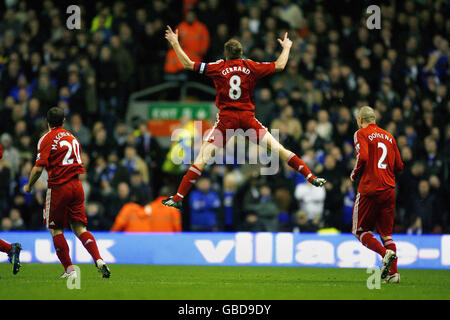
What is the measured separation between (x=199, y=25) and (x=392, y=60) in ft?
14.3

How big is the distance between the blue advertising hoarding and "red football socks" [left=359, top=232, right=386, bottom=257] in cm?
350

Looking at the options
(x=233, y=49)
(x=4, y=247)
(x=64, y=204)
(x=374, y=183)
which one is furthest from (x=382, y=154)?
(x=4, y=247)

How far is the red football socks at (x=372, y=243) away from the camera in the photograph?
11.7 m

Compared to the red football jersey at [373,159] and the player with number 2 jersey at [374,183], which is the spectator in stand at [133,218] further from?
the red football jersey at [373,159]

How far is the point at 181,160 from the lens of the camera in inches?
714

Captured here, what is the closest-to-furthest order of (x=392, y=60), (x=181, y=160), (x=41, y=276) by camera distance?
(x=41, y=276) → (x=181, y=160) → (x=392, y=60)

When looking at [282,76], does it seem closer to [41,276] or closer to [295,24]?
[295,24]

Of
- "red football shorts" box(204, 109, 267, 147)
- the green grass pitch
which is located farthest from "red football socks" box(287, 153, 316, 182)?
the green grass pitch

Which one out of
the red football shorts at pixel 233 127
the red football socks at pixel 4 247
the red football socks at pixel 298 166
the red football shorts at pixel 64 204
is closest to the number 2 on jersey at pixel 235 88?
the red football shorts at pixel 233 127

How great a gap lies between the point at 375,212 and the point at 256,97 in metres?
7.49

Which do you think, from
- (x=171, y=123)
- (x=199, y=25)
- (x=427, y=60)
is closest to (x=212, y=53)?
(x=199, y=25)

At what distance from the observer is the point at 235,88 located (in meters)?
11.8

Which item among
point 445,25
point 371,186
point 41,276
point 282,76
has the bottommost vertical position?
point 41,276

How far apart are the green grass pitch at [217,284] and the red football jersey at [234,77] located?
2.47 m
